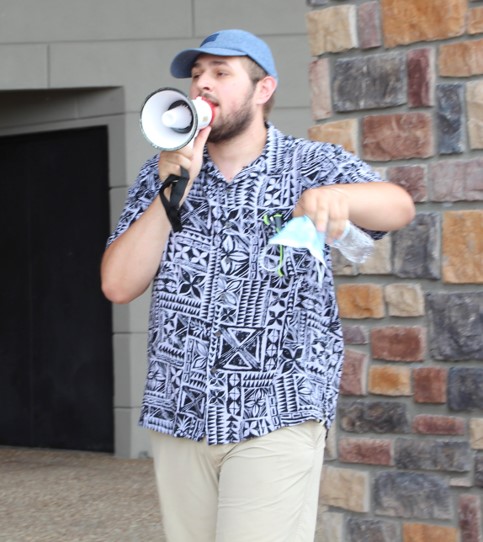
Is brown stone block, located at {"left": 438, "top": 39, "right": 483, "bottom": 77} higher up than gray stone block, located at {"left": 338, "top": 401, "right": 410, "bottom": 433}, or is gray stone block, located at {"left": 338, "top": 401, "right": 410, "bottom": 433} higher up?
brown stone block, located at {"left": 438, "top": 39, "right": 483, "bottom": 77}

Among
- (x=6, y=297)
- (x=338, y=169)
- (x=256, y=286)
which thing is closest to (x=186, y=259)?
(x=256, y=286)

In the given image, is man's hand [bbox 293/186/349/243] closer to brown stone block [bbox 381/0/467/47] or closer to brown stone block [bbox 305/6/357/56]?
brown stone block [bbox 381/0/467/47]

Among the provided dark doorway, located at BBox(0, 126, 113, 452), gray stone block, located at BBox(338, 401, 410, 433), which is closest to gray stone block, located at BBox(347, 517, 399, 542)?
gray stone block, located at BBox(338, 401, 410, 433)

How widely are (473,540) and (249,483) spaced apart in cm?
179

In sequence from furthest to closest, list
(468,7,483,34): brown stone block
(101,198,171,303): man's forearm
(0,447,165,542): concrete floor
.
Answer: (0,447,165,542): concrete floor
(468,7,483,34): brown stone block
(101,198,171,303): man's forearm

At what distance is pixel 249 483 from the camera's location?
3029mm

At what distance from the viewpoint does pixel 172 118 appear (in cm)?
298

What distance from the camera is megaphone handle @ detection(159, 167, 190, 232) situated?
9.77ft

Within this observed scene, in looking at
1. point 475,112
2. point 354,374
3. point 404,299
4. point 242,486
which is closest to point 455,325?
point 404,299

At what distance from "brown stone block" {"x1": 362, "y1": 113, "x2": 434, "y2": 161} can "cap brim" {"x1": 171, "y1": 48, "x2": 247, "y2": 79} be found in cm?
148

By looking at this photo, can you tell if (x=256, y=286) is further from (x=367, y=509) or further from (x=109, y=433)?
(x=109, y=433)

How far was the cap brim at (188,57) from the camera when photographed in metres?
3.15

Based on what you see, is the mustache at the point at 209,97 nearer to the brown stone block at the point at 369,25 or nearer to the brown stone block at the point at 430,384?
the brown stone block at the point at 369,25

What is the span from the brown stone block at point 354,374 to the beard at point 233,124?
5.73 ft
